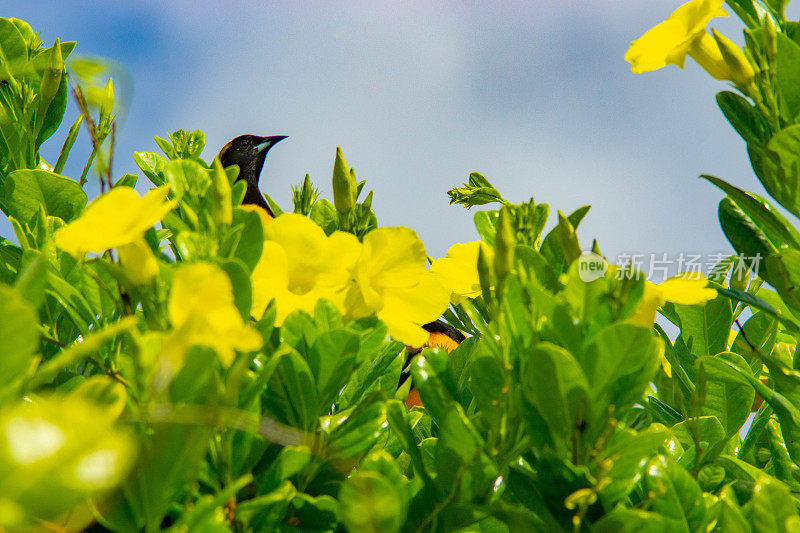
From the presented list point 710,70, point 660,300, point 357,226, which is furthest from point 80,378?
point 710,70

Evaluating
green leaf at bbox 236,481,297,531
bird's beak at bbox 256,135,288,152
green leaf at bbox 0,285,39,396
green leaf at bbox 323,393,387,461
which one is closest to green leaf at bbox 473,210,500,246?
green leaf at bbox 323,393,387,461

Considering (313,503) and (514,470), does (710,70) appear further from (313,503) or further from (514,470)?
(313,503)

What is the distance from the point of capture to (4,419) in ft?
1.14

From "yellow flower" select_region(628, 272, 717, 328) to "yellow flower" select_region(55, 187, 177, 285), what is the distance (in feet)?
1.48

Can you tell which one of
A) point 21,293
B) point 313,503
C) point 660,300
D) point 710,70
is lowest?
point 313,503

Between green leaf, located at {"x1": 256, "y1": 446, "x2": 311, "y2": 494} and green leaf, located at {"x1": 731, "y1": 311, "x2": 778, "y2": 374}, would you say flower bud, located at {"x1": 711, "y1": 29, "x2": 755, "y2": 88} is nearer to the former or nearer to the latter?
green leaf, located at {"x1": 731, "y1": 311, "x2": 778, "y2": 374}

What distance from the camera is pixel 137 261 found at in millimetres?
569

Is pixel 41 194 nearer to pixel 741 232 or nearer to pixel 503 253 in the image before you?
pixel 503 253

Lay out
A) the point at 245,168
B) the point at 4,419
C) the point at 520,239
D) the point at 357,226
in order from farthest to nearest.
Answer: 1. the point at 245,168
2. the point at 357,226
3. the point at 520,239
4. the point at 4,419

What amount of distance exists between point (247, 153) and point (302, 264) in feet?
6.42

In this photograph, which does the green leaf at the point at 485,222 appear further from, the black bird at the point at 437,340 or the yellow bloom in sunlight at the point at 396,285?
the black bird at the point at 437,340

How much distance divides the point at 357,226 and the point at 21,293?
1.48 feet

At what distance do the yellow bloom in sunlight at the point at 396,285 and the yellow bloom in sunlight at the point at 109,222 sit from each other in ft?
0.76

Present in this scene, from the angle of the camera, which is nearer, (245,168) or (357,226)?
(357,226)
